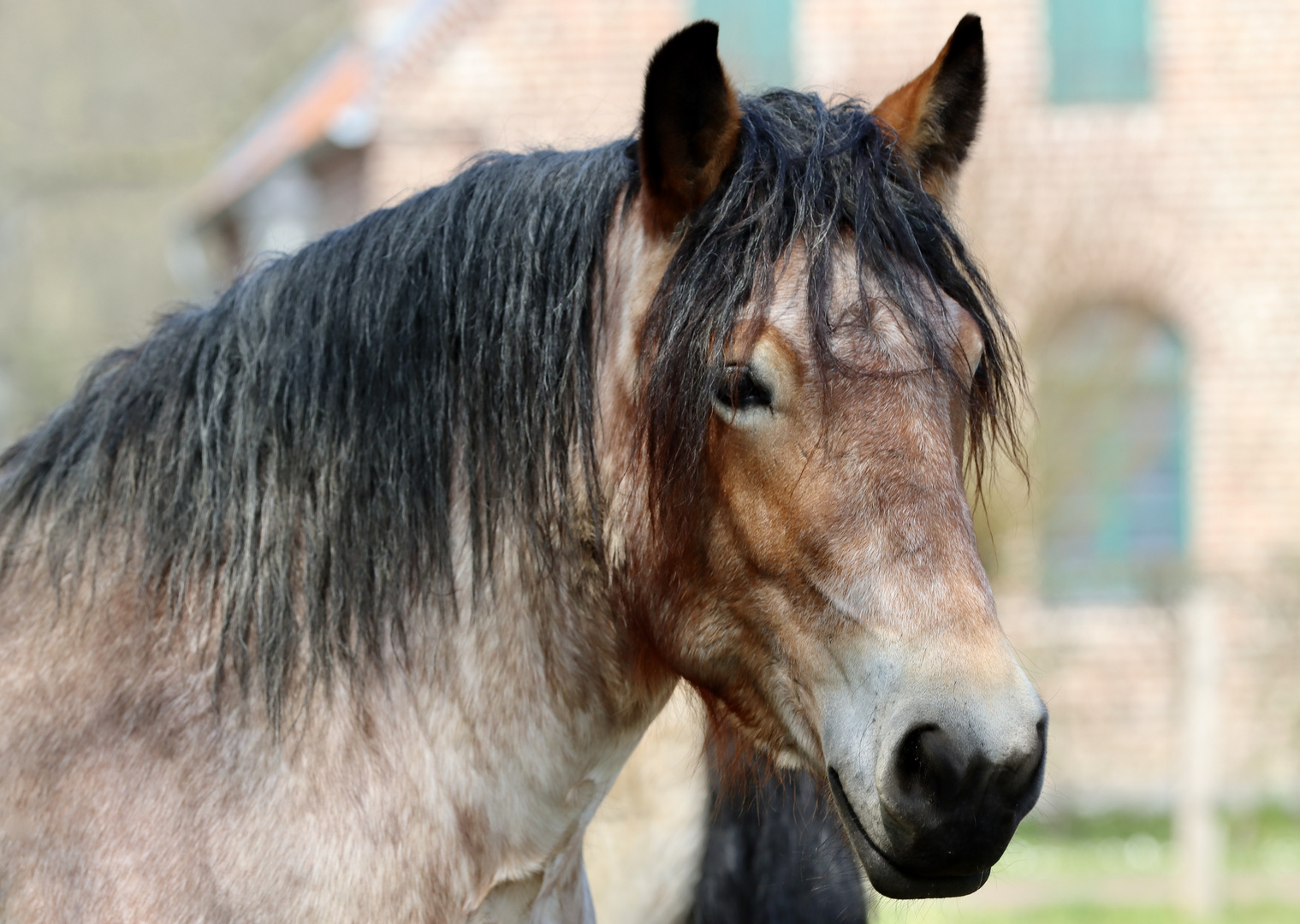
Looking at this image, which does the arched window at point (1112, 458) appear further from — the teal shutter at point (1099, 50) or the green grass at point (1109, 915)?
the green grass at point (1109, 915)

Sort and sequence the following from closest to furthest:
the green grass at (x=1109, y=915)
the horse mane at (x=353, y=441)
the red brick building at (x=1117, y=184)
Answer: the horse mane at (x=353, y=441)
the green grass at (x=1109, y=915)
the red brick building at (x=1117, y=184)

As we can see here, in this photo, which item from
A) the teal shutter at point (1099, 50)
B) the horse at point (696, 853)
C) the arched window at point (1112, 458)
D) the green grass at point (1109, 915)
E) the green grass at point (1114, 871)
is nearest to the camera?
the horse at point (696, 853)

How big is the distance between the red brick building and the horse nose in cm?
818

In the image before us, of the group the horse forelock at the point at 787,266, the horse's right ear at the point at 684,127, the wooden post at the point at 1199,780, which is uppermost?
the horse's right ear at the point at 684,127

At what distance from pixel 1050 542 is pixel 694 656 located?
874 centimetres

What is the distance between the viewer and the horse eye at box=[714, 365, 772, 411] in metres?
1.85

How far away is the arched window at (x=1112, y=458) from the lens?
29.7ft

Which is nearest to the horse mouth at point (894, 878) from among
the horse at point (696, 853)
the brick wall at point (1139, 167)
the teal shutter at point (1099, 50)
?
the horse at point (696, 853)

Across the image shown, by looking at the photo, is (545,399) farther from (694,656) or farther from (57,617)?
(57,617)

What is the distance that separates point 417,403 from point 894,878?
3.46 ft

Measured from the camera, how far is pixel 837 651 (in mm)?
1797

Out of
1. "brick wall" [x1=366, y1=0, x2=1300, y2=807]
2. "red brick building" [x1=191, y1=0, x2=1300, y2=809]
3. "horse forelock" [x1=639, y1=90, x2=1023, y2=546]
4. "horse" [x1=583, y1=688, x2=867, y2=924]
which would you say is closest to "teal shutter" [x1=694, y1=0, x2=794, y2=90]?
"red brick building" [x1=191, y1=0, x2=1300, y2=809]

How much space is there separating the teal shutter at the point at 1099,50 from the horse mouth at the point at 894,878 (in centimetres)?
1053

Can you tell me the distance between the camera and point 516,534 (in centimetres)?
204
